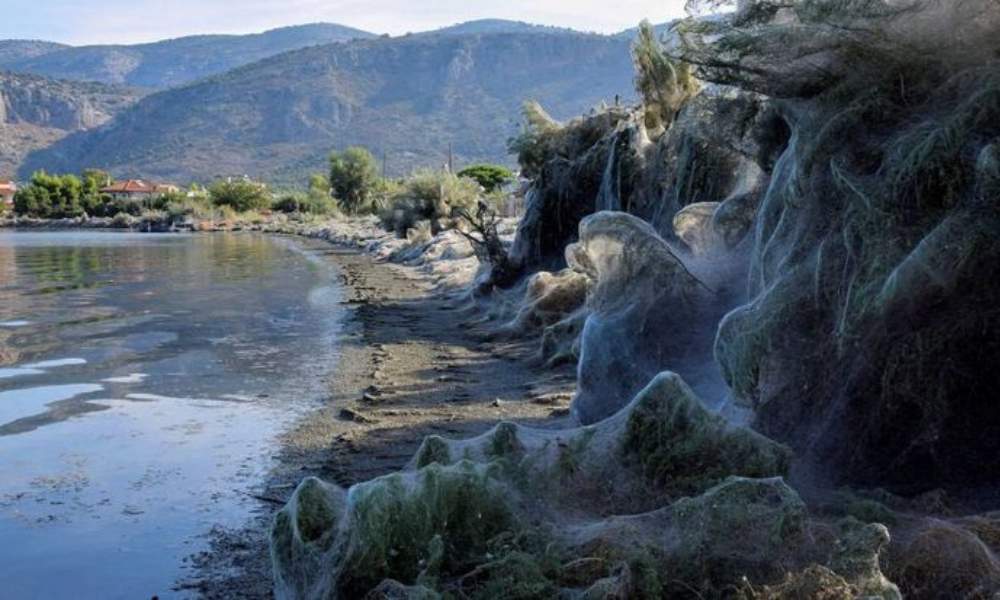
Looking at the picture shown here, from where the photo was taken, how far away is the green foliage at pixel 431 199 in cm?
4369

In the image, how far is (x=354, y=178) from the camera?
311ft

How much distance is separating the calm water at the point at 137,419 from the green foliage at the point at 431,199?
1600 cm

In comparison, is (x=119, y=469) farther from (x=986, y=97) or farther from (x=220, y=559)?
(x=986, y=97)

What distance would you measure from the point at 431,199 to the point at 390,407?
33259 mm

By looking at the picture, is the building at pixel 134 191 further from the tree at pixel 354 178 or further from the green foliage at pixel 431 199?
the green foliage at pixel 431 199

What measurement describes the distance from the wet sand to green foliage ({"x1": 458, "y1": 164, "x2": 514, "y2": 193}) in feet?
168

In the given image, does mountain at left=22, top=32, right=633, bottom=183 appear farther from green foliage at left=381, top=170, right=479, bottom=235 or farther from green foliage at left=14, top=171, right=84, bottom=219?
green foliage at left=381, top=170, right=479, bottom=235

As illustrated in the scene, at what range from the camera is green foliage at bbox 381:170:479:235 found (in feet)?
143

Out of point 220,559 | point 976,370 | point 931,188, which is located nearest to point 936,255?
point 931,188

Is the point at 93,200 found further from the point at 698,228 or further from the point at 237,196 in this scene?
the point at 698,228

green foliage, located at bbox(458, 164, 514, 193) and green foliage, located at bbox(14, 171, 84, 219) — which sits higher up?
green foliage, located at bbox(458, 164, 514, 193)

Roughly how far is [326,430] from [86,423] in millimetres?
2685

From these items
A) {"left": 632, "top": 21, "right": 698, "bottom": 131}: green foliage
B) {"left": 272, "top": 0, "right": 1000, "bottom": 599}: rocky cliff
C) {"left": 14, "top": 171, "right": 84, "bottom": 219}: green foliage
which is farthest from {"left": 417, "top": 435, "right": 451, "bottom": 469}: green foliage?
{"left": 14, "top": 171, "right": 84, "bottom": 219}: green foliage

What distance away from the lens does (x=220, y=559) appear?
7.18m
